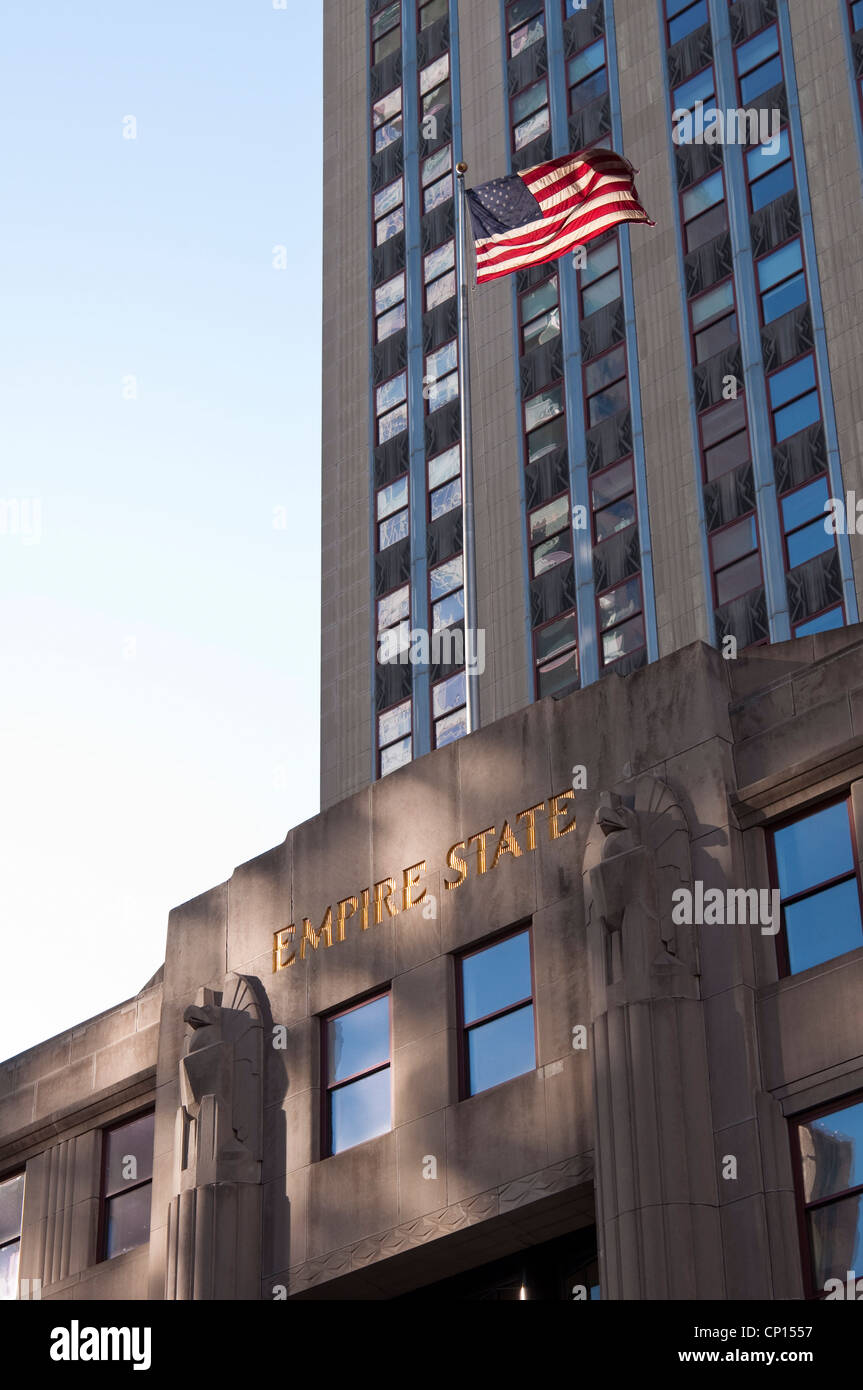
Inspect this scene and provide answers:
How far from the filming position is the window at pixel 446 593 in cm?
6925

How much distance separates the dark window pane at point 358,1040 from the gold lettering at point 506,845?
2620mm

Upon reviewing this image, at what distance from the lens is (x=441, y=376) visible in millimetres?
74250

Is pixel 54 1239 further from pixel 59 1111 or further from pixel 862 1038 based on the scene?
pixel 862 1038

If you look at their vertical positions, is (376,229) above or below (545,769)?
above

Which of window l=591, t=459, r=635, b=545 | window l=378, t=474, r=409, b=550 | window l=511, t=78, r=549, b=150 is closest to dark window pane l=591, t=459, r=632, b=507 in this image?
window l=591, t=459, r=635, b=545

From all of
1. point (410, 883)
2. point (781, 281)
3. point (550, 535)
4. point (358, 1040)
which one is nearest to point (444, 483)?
point (550, 535)

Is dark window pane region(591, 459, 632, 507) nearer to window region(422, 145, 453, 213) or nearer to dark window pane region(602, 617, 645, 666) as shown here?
dark window pane region(602, 617, 645, 666)

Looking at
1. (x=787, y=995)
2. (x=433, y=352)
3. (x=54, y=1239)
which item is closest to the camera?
(x=787, y=995)

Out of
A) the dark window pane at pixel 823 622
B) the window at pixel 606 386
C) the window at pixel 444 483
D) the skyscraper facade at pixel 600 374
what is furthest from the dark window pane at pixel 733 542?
the window at pixel 444 483

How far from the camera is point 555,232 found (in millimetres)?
36594

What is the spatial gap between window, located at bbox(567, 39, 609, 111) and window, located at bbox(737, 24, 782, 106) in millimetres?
6145

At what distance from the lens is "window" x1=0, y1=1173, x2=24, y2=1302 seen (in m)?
34.2

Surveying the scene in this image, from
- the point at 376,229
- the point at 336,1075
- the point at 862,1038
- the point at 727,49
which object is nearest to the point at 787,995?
the point at 862,1038
